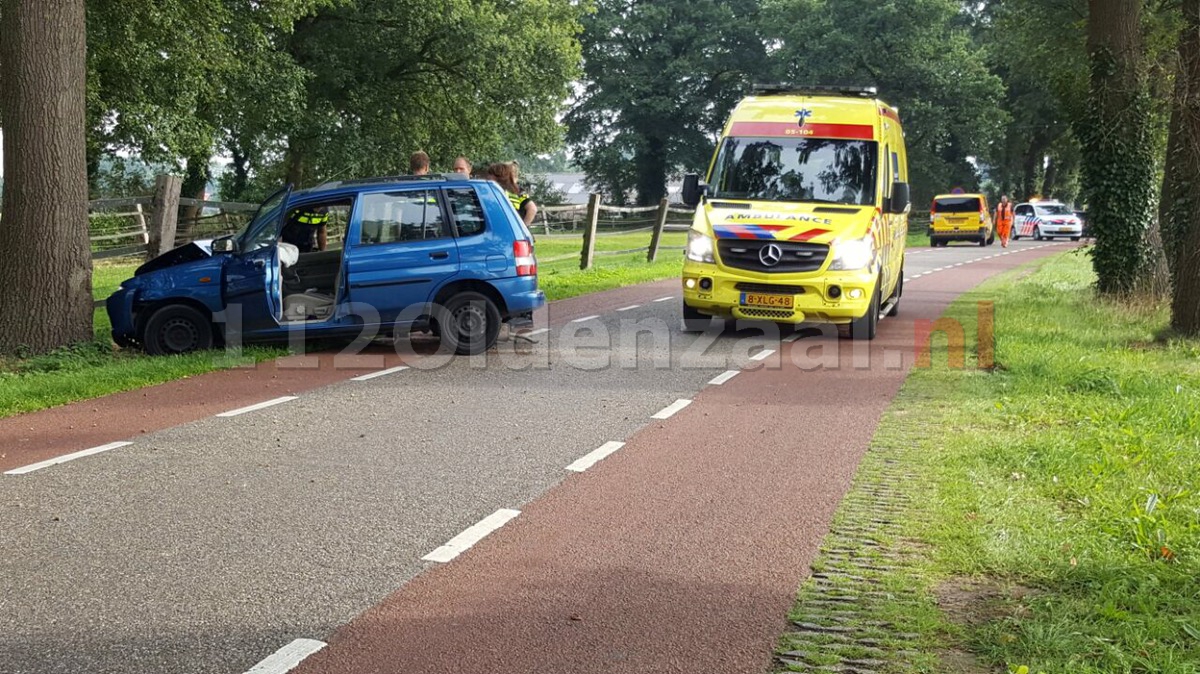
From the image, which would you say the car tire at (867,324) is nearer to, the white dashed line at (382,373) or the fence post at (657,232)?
the white dashed line at (382,373)

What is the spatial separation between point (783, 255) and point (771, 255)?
132 mm

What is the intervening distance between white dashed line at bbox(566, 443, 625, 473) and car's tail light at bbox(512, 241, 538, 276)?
4.61m

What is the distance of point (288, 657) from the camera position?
4129mm

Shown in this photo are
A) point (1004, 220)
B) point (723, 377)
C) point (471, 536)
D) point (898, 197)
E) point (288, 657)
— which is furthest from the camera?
point (1004, 220)

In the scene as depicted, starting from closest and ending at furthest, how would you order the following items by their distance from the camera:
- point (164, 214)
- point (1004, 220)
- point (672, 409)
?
point (672, 409), point (164, 214), point (1004, 220)

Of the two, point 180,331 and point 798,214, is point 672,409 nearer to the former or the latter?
point 798,214

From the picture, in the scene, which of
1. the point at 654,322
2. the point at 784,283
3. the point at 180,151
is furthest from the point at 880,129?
the point at 180,151

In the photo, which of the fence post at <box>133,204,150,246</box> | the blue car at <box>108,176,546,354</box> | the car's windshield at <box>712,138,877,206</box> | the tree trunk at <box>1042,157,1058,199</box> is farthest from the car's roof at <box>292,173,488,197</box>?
the tree trunk at <box>1042,157,1058,199</box>

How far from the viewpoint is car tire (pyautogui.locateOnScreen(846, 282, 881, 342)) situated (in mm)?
12938

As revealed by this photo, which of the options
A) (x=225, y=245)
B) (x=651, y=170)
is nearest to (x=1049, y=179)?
(x=651, y=170)

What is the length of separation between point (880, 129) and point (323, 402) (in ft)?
25.7

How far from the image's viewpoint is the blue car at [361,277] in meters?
11.6

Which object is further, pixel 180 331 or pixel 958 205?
pixel 958 205

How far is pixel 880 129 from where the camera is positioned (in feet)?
Answer: 45.0
